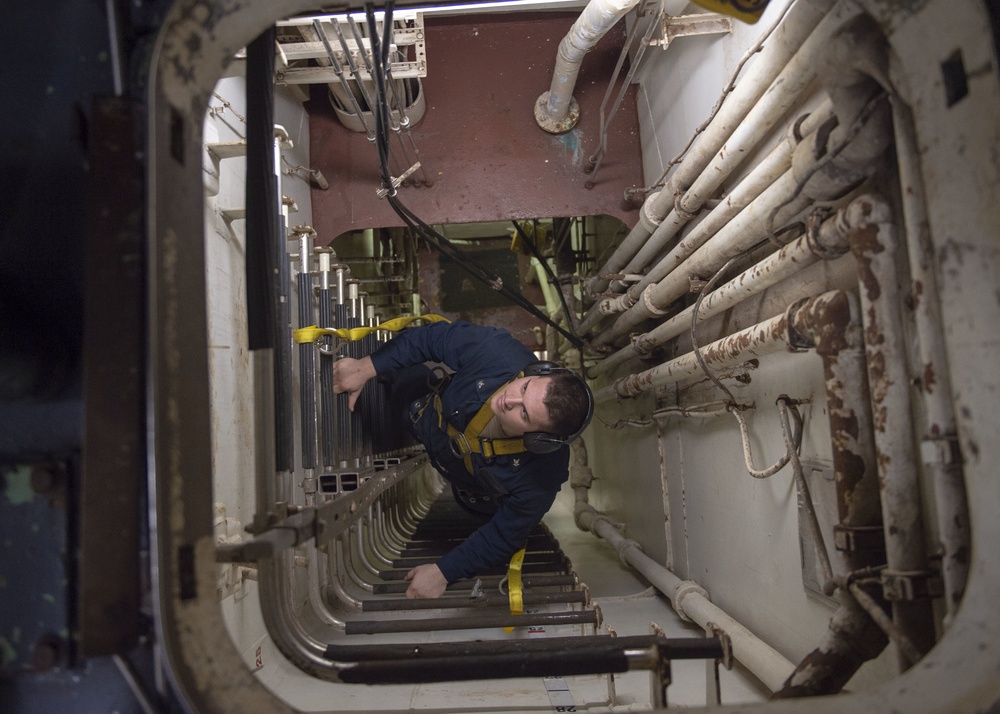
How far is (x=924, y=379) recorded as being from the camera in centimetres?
102

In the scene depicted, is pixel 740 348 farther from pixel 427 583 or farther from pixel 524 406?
pixel 427 583

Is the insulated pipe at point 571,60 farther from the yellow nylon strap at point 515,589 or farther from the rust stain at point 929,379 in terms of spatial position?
the yellow nylon strap at point 515,589

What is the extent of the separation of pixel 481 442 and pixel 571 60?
175 centimetres

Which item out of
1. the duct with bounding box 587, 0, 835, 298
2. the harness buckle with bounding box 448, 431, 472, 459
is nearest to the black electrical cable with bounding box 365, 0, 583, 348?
the duct with bounding box 587, 0, 835, 298

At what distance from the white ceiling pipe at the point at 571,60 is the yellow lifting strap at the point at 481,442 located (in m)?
1.45

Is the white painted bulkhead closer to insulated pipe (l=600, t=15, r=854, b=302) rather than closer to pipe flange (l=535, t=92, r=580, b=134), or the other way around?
insulated pipe (l=600, t=15, r=854, b=302)

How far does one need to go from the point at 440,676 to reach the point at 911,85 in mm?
1274

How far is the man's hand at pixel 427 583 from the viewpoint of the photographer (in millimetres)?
2424

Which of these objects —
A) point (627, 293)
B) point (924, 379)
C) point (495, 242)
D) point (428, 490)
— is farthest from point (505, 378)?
point (428, 490)

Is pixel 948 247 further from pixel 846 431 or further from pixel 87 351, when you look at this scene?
pixel 87 351

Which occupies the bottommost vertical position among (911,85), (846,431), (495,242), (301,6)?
(846,431)

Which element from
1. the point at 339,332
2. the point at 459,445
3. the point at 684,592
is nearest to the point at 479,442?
the point at 459,445

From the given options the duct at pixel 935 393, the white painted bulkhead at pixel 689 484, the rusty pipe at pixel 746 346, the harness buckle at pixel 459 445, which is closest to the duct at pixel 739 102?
the white painted bulkhead at pixel 689 484

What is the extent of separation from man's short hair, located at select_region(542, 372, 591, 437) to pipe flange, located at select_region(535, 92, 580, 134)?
64.8 inches
